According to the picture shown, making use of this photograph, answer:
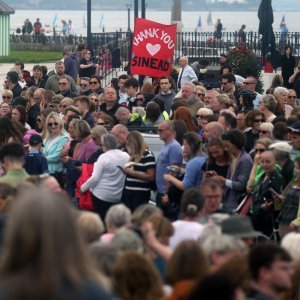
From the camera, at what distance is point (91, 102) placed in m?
Result: 17.9

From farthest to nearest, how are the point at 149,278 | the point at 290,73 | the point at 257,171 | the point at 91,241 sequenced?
the point at 290,73 < the point at 257,171 < the point at 91,241 < the point at 149,278

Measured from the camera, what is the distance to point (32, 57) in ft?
184

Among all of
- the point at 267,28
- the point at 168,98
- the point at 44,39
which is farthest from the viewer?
the point at 44,39

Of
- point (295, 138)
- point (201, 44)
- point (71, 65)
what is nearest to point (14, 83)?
point (71, 65)

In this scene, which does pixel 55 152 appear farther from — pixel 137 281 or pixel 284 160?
pixel 137 281

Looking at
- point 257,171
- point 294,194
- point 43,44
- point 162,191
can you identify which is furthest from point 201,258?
point 43,44

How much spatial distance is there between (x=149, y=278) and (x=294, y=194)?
5247 millimetres

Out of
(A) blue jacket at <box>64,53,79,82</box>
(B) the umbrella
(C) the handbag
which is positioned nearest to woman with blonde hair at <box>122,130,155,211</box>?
(C) the handbag

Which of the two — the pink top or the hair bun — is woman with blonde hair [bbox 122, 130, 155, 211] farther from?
the hair bun

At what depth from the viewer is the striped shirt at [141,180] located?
13555 millimetres

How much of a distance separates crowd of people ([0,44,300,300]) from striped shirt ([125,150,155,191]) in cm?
1

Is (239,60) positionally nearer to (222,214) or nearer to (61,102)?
(61,102)

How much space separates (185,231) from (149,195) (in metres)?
4.78

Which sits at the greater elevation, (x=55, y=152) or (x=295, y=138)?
(x=295, y=138)
